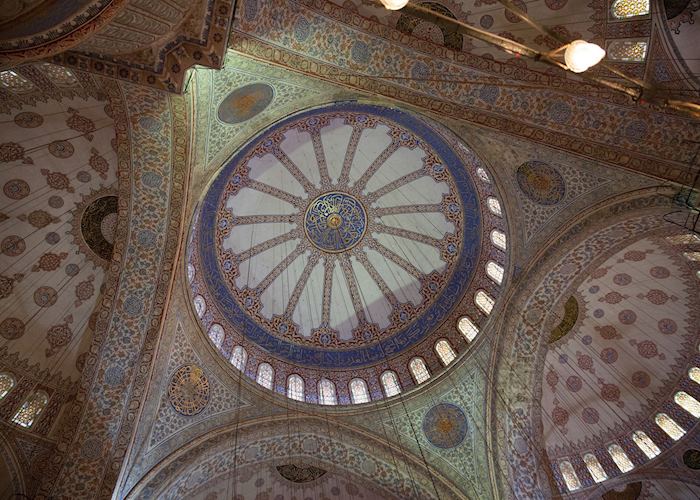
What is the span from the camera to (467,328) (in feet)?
31.0

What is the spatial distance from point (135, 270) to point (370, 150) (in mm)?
5931

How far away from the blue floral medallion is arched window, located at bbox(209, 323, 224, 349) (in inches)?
130

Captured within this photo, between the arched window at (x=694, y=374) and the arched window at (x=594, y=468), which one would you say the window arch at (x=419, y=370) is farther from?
the arched window at (x=694, y=374)

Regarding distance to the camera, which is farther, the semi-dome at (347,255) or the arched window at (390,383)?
the arched window at (390,383)

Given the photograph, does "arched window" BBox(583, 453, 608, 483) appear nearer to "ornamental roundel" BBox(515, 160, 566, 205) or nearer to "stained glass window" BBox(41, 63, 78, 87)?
"ornamental roundel" BBox(515, 160, 566, 205)

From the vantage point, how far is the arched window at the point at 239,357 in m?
9.20

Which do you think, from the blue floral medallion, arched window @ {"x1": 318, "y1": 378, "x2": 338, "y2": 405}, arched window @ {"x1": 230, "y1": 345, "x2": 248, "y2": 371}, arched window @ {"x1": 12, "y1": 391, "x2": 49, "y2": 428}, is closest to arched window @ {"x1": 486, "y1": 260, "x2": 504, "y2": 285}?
the blue floral medallion

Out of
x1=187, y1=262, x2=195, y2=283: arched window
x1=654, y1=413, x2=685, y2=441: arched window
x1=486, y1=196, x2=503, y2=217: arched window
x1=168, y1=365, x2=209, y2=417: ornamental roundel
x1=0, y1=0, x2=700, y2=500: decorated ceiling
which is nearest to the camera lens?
x1=0, y1=0, x2=700, y2=500: decorated ceiling

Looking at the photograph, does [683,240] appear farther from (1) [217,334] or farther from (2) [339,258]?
(1) [217,334]

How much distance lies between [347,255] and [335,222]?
3.12 feet

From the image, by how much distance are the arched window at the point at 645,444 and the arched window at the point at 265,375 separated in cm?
818

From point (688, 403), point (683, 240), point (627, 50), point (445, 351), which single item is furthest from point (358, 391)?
point (627, 50)

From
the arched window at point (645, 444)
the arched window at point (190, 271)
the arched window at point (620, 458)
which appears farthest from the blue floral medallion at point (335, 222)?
the arched window at point (645, 444)

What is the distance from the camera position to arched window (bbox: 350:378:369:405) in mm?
9695
